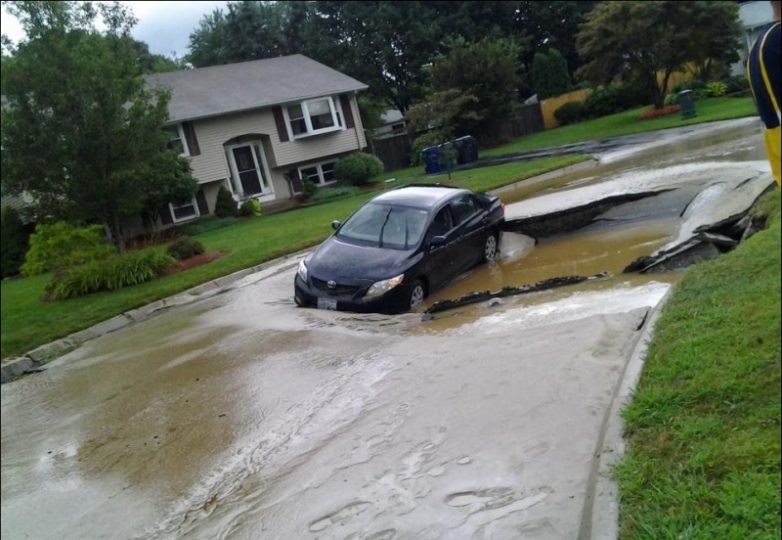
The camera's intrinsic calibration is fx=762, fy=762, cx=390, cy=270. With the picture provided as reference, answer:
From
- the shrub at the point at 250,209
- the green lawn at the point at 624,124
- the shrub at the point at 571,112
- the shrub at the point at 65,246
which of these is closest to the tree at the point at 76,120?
the shrub at the point at 65,246

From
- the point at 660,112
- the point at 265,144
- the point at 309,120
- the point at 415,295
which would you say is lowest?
the point at 415,295

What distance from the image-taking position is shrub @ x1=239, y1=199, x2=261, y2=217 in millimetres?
29800

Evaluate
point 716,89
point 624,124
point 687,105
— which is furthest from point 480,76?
point 716,89

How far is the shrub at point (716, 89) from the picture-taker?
122 feet

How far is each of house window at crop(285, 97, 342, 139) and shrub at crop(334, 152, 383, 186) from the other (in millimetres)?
2011

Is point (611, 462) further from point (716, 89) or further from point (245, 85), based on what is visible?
point (716, 89)

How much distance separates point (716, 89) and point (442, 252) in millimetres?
30728

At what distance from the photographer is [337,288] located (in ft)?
35.2

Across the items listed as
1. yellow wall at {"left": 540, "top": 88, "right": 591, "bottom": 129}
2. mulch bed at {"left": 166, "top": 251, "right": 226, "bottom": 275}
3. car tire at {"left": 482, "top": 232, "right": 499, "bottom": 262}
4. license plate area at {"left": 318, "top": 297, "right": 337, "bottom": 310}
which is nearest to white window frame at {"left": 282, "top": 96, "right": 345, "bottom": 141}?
yellow wall at {"left": 540, "top": 88, "right": 591, "bottom": 129}

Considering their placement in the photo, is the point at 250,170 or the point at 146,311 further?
the point at 250,170

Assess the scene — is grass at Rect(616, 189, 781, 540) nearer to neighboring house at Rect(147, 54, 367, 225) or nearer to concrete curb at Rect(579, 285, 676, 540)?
concrete curb at Rect(579, 285, 676, 540)

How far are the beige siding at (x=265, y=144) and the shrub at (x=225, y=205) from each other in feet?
4.33

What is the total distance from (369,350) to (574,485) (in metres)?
4.19

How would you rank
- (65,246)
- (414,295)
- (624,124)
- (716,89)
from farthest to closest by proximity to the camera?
(716,89), (624,124), (65,246), (414,295)
